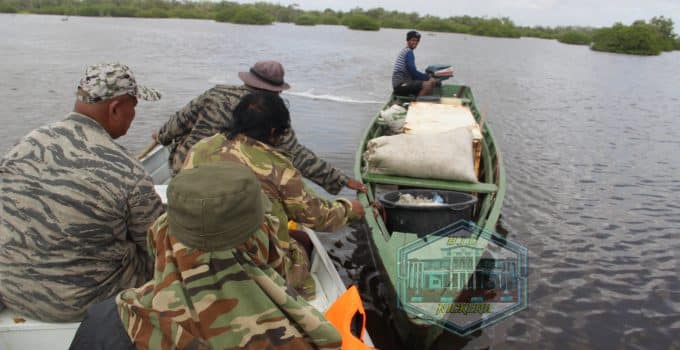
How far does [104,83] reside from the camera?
2.44 m

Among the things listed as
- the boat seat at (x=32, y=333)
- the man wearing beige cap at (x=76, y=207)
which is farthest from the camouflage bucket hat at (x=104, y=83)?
the boat seat at (x=32, y=333)

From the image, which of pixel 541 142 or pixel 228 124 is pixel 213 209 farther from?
pixel 541 142

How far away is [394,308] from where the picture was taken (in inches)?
165

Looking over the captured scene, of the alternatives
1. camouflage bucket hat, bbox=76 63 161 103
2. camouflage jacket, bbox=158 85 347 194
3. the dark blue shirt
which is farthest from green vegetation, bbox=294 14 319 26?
camouflage bucket hat, bbox=76 63 161 103

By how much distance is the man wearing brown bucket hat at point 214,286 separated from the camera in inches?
53.1

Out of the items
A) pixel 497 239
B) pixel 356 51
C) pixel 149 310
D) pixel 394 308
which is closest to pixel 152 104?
pixel 497 239

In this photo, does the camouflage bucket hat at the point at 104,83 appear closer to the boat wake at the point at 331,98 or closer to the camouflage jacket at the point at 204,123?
the camouflage jacket at the point at 204,123

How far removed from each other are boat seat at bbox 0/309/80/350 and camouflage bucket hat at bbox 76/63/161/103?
3.86 ft

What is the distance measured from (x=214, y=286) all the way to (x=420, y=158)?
12.4 feet

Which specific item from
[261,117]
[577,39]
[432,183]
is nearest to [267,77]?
[261,117]

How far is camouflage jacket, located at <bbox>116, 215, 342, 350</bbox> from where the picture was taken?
1.38 meters

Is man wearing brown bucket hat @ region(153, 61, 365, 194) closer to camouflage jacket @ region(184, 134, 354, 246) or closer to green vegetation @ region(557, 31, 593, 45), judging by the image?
camouflage jacket @ region(184, 134, 354, 246)

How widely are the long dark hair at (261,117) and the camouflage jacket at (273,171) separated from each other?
1.9 inches

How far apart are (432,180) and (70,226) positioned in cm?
356
